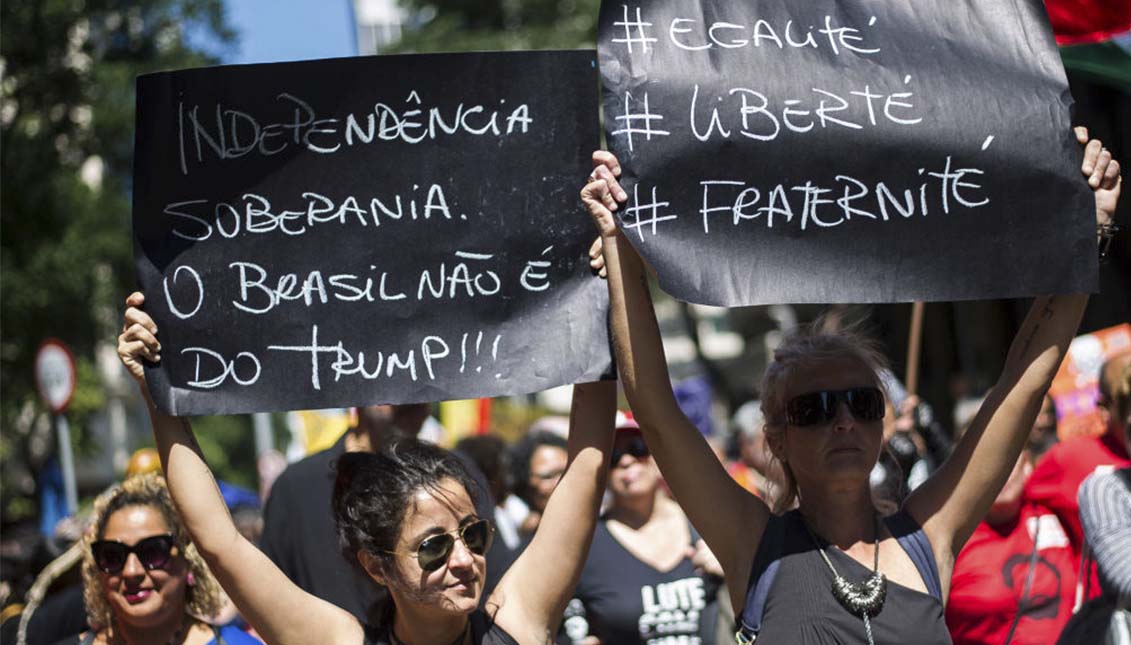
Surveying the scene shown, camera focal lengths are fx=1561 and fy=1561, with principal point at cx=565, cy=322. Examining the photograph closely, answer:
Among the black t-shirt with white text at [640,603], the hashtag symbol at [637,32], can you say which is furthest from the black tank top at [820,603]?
the black t-shirt with white text at [640,603]

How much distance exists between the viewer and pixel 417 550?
3355 mm

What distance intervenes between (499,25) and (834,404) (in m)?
28.7

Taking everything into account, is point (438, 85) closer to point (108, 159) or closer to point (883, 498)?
point (883, 498)

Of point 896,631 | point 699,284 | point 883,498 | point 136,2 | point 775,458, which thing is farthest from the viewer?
point 136,2

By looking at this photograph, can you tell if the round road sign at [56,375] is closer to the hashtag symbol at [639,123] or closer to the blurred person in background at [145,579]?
the blurred person in background at [145,579]

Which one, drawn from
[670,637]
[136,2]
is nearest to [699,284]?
[670,637]

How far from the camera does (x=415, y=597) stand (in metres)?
3.35

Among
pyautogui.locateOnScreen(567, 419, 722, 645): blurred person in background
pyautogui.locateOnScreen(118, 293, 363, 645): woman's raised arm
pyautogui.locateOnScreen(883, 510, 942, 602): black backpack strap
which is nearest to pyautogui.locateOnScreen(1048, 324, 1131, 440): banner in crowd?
pyautogui.locateOnScreen(567, 419, 722, 645): blurred person in background

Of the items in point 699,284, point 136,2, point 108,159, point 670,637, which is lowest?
point 670,637

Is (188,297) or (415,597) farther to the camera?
Result: (188,297)

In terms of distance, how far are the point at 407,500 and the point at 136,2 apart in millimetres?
19984

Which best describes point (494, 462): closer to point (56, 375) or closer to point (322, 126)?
point (322, 126)

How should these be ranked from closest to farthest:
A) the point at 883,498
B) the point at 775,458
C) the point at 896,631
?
the point at 896,631 → the point at 775,458 → the point at 883,498

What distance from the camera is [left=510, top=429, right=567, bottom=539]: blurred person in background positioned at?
6.52 metres
